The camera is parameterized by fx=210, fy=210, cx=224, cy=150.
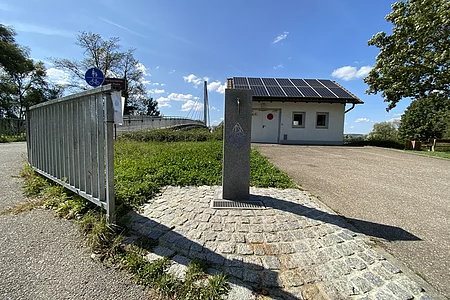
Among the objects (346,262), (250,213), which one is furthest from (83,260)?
(346,262)

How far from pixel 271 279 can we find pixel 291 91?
50.3 feet

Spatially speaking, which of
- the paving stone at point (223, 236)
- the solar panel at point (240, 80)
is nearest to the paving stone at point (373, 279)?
the paving stone at point (223, 236)

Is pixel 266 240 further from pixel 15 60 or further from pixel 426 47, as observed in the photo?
pixel 15 60

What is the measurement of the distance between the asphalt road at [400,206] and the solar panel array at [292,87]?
924 cm

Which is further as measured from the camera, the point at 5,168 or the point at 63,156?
the point at 5,168

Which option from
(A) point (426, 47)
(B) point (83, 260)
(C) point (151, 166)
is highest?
(A) point (426, 47)

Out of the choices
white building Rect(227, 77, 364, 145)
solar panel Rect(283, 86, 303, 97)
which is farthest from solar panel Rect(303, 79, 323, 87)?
solar panel Rect(283, 86, 303, 97)

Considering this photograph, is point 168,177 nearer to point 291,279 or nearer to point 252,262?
point 252,262

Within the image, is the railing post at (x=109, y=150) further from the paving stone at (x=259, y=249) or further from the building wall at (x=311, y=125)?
the building wall at (x=311, y=125)

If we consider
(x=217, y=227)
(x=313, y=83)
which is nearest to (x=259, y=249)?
(x=217, y=227)

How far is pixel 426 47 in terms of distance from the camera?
12.9 metres

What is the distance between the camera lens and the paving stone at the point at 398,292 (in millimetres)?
1652

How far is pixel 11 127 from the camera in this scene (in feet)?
53.0

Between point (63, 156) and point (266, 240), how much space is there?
3463 millimetres
